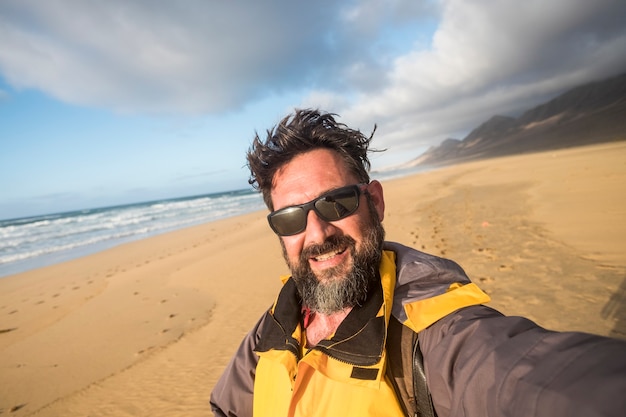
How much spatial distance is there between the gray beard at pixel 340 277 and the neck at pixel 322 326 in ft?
0.33

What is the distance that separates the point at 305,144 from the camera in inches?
88.8

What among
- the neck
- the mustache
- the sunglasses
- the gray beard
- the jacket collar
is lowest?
the neck

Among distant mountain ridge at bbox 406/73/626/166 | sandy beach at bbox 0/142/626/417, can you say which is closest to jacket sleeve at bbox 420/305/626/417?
sandy beach at bbox 0/142/626/417

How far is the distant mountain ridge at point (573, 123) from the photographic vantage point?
203ft

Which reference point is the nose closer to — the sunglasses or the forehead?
the sunglasses

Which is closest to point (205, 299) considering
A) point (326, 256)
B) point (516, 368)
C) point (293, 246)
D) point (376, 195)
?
point (293, 246)

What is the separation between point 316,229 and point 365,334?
0.76m

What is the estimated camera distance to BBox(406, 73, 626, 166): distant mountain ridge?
203ft

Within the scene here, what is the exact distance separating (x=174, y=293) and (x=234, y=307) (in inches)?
101

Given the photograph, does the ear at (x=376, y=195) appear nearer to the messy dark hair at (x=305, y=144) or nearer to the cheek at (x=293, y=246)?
the messy dark hair at (x=305, y=144)

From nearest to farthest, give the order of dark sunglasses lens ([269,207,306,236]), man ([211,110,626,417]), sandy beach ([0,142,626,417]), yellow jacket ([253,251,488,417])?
man ([211,110,626,417]), yellow jacket ([253,251,488,417]), dark sunglasses lens ([269,207,306,236]), sandy beach ([0,142,626,417])

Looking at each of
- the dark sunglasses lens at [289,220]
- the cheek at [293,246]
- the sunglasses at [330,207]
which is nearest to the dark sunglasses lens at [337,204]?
the sunglasses at [330,207]

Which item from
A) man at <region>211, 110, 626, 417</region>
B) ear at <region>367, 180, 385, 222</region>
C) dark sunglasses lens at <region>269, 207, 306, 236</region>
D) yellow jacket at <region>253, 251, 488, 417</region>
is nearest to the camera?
man at <region>211, 110, 626, 417</region>

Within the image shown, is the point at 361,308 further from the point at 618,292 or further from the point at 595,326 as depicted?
the point at 618,292
